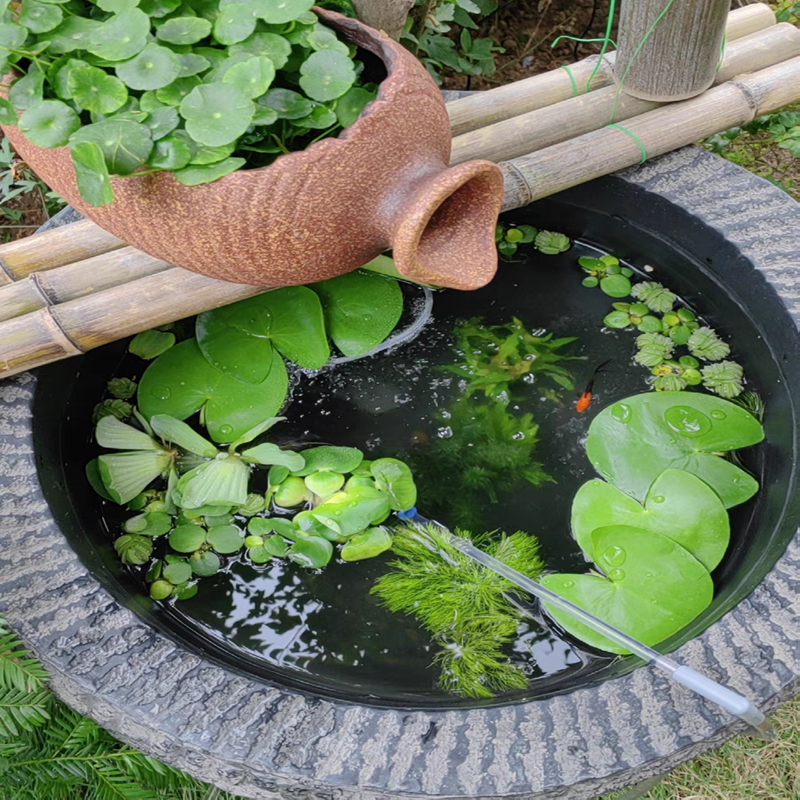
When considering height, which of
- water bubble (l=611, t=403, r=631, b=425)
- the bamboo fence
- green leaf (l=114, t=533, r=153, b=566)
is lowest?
green leaf (l=114, t=533, r=153, b=566)

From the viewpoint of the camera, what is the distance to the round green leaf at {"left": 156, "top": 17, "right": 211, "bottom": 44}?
37.6 inches

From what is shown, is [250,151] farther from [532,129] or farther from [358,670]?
[358,670]

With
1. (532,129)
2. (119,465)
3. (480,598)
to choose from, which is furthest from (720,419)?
(119,465)

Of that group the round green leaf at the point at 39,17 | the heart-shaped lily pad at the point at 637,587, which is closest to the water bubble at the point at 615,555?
the heart-shaped lily pad at the point at 637,587

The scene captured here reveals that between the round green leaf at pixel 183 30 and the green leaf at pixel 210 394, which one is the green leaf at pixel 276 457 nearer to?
the green leaf at pixel 210 394

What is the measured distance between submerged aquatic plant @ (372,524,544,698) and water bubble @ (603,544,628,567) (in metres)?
0.11

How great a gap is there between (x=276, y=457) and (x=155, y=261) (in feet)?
1.28

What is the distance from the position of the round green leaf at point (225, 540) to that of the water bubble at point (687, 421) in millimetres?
→ 766

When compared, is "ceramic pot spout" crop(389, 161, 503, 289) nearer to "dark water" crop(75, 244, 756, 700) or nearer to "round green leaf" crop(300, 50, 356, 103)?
"round green leaf" crop(300, 50, 356, 103)

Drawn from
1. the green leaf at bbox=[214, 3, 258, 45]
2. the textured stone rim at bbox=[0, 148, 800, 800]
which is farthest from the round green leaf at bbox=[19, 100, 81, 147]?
the textured stone rim at bbox=[0, 148, 800, 800]

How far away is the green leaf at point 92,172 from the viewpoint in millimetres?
864

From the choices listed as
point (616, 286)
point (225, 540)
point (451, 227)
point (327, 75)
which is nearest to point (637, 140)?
point (616, 286)

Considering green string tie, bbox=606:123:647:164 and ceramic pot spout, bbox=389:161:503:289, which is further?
green string tie, bbox=606:123:647:164

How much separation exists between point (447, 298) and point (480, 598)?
0.64 m
